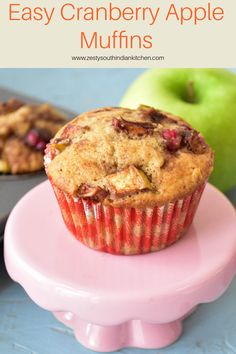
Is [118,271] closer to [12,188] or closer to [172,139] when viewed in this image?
[172,139]

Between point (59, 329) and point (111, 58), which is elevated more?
point (111, 58)

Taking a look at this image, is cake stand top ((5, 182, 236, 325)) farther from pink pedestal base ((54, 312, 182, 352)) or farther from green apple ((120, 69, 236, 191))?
green apple ((120, 69, 236, 191))

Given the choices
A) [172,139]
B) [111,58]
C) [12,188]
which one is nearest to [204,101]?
[111,58]

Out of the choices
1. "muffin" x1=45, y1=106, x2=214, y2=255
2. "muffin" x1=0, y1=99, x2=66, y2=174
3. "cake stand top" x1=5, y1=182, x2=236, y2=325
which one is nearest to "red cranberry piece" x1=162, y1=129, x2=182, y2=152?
"muffin" x1=45, y1=106, x2=214, y2=255

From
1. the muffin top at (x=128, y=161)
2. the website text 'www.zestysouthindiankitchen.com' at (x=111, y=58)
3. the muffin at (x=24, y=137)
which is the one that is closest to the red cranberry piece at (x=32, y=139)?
the muffin at (x=24, y=137)

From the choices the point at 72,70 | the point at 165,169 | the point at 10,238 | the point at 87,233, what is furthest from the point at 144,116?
the point at 72,70

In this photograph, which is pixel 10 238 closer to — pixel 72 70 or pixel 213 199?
pixel 213 199
